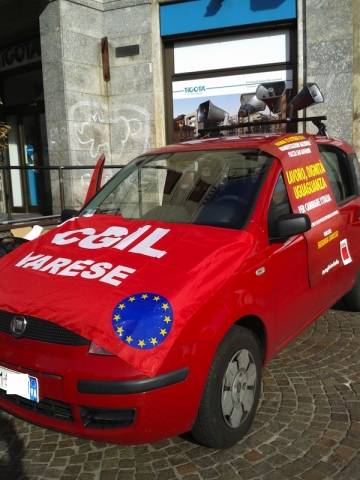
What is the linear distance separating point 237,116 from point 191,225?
7347mm

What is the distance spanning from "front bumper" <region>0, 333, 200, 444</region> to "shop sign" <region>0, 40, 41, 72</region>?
10.4m

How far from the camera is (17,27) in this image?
11.0 metres

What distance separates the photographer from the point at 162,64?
1052cm

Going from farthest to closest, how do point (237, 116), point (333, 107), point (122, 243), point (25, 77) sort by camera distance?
point (25, 77), point (237, 116), point (333, 107), point (122, 243)

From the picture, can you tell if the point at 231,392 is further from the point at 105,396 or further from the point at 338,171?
the point at 338,171

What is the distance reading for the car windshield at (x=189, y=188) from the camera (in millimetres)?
3357

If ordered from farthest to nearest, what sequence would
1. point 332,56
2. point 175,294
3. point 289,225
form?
point 332,56 < point 289,225 < point 175,294

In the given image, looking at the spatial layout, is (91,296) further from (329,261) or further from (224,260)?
(329,261)

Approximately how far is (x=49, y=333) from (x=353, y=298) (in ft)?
11.2

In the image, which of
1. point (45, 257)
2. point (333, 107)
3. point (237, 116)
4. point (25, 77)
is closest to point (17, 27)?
point (25, 77)

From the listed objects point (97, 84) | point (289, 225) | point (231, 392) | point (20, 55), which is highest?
point (20, 55)

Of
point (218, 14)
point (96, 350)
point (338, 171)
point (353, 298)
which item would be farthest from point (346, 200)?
point (218, 14)

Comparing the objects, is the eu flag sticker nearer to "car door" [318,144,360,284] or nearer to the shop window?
"car door" [318,144,360,284]

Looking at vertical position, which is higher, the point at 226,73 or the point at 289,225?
the point at 226,73
